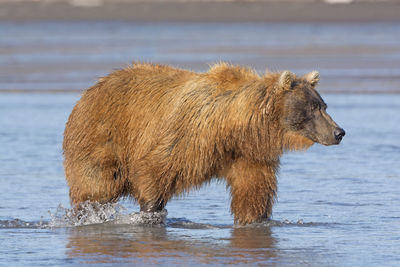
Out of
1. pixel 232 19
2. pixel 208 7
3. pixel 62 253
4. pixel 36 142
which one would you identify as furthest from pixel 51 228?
pixel 208 7

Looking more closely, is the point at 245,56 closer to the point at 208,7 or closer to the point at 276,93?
the point at 276,93

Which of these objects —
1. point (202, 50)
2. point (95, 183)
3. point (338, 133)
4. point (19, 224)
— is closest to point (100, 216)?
point (95, 183)

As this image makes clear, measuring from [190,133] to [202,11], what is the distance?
146ft

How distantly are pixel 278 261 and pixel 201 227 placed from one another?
4.49 ft

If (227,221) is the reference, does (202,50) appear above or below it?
above

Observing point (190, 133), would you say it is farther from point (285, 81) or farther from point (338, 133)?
point (338, 133)

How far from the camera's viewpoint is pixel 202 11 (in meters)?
51.5

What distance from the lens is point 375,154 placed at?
11.0m

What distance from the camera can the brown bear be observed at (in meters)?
7.32

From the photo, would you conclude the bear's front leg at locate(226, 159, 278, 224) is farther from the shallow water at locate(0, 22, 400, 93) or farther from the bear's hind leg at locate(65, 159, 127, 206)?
the shallow water at locate(0, 22, 400, 93)

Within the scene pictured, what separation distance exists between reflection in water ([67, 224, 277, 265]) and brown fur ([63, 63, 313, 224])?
0.24 m

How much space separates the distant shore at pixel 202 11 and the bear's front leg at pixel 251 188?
122ft

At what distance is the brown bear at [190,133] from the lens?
7.32 meters

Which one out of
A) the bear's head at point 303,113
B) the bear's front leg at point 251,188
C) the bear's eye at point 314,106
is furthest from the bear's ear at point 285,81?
the bear's front leg at point 251,188
